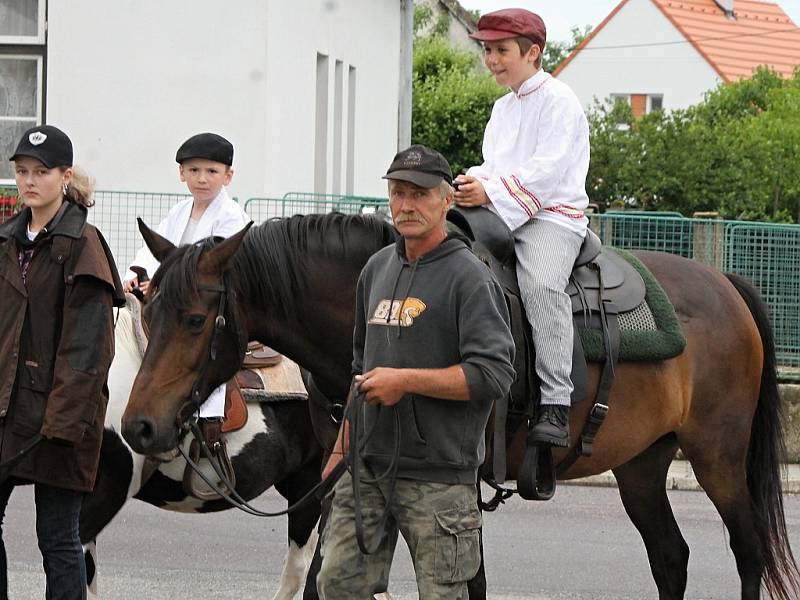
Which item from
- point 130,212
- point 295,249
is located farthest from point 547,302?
point 130,212

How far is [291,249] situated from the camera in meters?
4.90

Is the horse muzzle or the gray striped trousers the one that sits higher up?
the gray striped trousers

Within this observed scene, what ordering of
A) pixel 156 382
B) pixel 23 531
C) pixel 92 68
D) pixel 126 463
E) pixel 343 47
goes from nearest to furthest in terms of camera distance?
pixel 156 382 → pixel 126 463 → pixel 23 531 → pixel 92 68 → pixel 343 47

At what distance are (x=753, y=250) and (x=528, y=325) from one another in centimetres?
625

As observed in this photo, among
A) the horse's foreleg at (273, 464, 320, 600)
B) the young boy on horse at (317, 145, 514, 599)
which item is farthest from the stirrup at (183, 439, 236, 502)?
the young boy on horse at (317, 145, 514, 599)

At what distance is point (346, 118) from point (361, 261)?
12959mm

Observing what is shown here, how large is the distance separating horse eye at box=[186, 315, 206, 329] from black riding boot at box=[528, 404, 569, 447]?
4.60ft

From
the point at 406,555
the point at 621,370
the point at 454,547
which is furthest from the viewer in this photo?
the point at 406,555

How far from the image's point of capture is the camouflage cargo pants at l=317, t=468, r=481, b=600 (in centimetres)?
387

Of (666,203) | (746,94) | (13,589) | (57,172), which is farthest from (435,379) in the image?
(746,94)

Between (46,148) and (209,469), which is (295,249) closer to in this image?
(46,148)

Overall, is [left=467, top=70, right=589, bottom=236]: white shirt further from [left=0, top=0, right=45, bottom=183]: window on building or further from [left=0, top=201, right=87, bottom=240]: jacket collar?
[left=0, top=0, right=45, bottom=183]: window on building

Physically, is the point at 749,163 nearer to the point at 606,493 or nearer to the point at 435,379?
the point at 606,493

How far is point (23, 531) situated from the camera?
25.9ft
